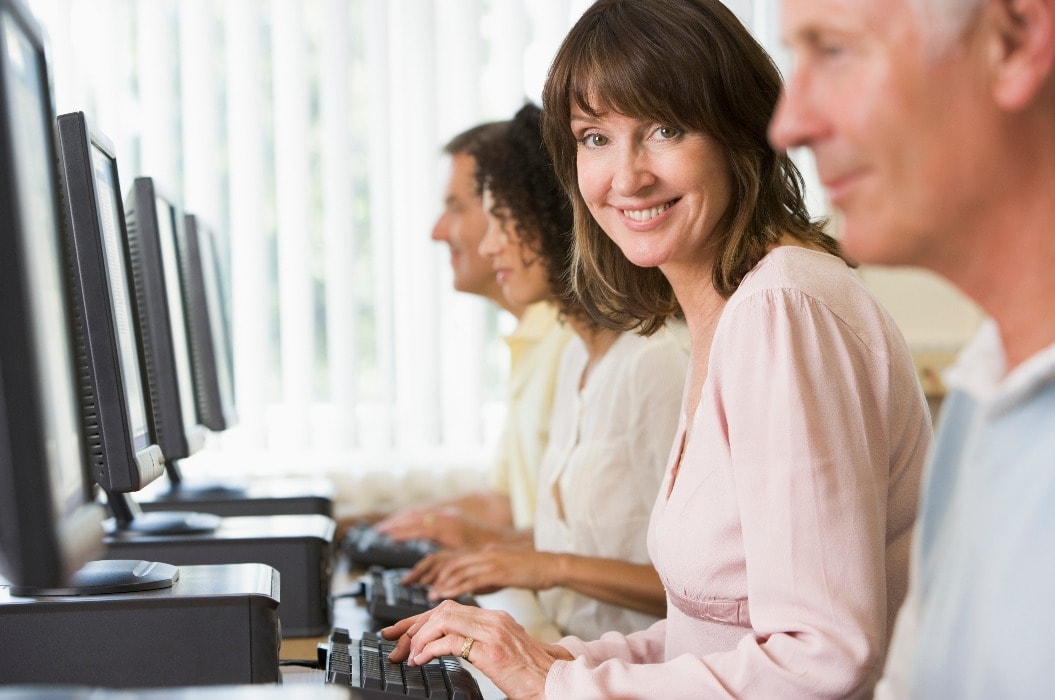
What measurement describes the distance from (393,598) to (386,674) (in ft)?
1.73

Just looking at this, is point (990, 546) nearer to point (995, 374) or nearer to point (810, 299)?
point (995, 374)

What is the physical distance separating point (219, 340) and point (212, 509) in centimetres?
42

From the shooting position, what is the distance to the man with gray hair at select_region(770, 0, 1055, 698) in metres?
0.57

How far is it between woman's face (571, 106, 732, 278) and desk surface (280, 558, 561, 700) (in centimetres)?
52

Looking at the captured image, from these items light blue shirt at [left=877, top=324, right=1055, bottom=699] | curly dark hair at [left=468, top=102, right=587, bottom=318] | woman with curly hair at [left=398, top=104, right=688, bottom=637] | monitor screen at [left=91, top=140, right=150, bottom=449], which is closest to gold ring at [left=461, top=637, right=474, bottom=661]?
monitor screen at [left=91, top=140, right=150, bottom=449]

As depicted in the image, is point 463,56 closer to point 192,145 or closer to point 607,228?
point 192,145

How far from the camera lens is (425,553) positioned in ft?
6.90

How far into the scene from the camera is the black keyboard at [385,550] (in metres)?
2.11

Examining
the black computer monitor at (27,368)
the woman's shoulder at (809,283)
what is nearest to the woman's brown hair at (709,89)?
the woman's shoulder at (809,283)

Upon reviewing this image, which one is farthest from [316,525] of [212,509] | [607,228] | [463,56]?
[463,56]

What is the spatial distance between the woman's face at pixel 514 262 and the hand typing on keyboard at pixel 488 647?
1.12 m

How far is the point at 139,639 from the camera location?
105 centimetres

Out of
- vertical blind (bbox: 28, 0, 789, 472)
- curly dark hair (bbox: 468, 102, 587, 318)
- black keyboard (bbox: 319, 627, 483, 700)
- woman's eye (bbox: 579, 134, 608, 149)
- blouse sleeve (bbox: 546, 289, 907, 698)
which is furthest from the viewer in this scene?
vertical blind (bbox: 28, 0, 789, 472)

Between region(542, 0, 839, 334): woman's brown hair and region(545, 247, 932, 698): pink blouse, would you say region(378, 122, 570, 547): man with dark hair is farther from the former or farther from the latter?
region(545, 247, 932, 698): pink blouse
